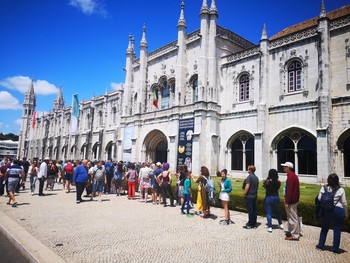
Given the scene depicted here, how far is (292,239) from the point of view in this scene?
7.07m

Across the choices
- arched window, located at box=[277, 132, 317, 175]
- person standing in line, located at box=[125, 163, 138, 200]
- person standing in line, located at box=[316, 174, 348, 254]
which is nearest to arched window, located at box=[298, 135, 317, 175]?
arched window, located at box=[277, 132, 317, 175]

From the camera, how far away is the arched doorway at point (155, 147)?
29.2 meters

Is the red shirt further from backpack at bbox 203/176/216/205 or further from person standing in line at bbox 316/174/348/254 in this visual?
backpack at bbox 203/176/216/205

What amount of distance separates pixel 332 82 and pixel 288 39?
511cm

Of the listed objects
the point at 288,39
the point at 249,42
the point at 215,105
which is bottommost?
the point at 215,105

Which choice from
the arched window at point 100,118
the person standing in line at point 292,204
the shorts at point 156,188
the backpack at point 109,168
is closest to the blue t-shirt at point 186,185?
the shorts at point 156,188

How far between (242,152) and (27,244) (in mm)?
18944

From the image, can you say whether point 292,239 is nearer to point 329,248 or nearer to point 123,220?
point 329,248

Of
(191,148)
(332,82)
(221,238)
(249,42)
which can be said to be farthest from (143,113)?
(221,238)

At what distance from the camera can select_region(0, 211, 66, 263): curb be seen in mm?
5149

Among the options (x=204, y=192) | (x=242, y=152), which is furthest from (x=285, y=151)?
(x=204, y=192)

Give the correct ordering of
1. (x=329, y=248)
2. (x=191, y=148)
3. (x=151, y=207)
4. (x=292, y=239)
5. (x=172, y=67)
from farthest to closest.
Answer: (x=172, y=67), (x=191, y=148), (x=151, y=207), (x=292, y=239), (x=329, y=248)

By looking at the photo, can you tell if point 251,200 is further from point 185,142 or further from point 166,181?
point 185,142

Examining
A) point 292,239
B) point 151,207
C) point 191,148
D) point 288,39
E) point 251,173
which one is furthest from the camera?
point 191,148
